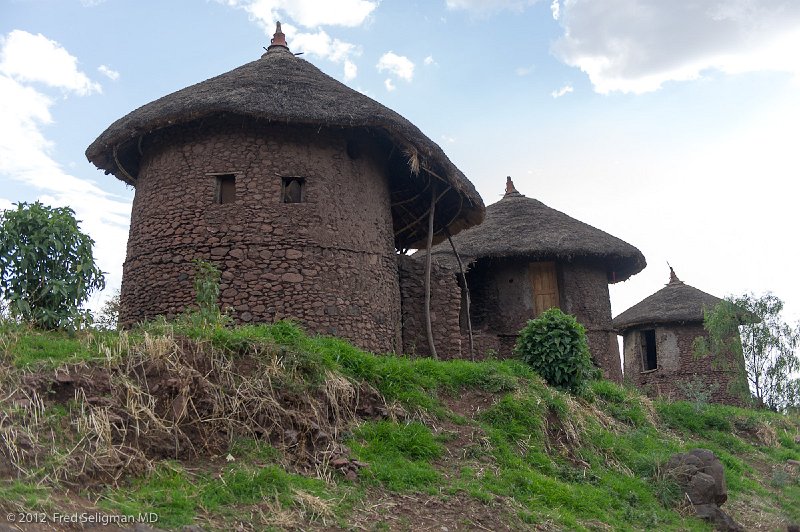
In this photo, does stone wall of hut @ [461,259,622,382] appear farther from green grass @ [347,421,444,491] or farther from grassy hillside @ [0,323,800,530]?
green grass @ [347,421,444,491]

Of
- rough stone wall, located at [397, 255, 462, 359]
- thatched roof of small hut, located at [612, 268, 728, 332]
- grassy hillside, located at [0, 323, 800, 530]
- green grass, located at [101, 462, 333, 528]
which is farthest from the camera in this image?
thatched roof of small hut, located at [612, 268, 728, 332]

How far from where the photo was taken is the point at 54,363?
6.22 metres

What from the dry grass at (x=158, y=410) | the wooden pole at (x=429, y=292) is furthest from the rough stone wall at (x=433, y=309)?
the dry grass at (x=158, y=410)

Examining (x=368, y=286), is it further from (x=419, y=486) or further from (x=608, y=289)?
(x=608, y=289)

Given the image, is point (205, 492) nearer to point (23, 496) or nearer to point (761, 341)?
point (23, 496)

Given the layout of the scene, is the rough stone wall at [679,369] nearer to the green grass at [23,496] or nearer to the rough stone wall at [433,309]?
the rough stone wall at [433,309]

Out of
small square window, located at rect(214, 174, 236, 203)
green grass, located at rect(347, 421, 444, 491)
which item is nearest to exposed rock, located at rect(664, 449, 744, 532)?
green grass, located at rect(347, 421, 444, 491)

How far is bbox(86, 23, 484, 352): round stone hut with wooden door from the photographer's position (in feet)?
32.2

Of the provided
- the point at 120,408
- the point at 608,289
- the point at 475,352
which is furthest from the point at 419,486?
the point at 608,289

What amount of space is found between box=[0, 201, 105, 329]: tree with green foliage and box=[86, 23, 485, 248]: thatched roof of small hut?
223cm

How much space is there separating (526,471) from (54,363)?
14.0 feet

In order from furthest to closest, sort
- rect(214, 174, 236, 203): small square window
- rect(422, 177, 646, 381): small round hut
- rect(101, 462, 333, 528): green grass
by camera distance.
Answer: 1. rect(422, 177, 646, 381): small round hut
2. rect(214, 174, 236, 203): small square window
3. rect(101, 462, 333, 528): green grass

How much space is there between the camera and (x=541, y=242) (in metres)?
15.1

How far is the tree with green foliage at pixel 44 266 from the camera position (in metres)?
7.94
